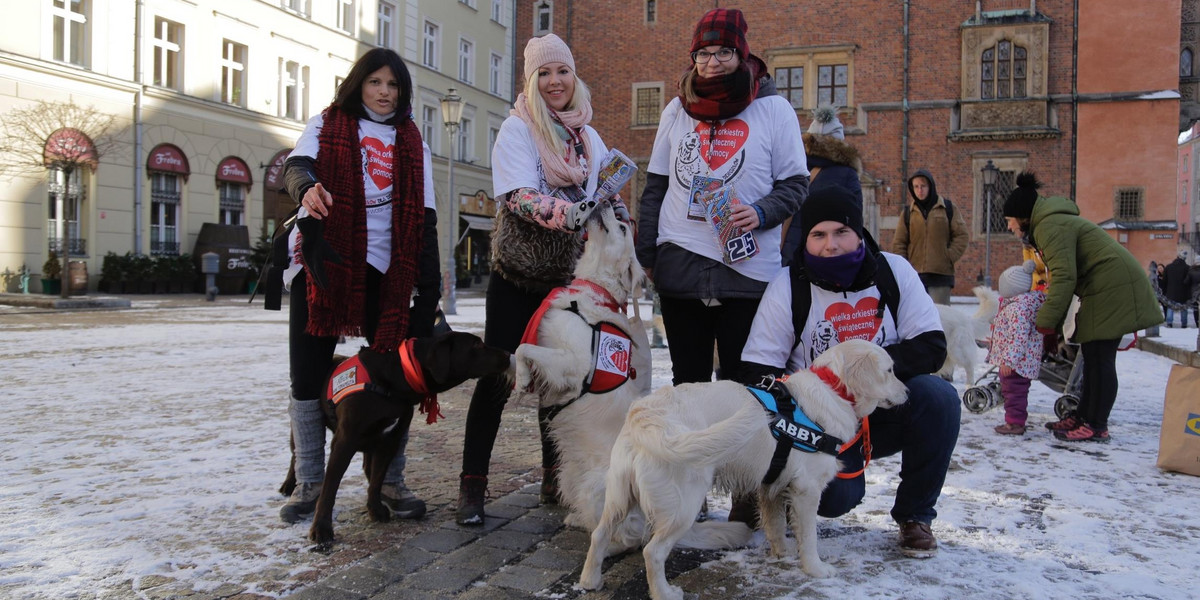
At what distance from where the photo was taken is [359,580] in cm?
269

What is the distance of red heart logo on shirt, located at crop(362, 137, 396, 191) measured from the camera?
340 cm

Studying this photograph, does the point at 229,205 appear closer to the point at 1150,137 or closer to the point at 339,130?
the point at 339,130

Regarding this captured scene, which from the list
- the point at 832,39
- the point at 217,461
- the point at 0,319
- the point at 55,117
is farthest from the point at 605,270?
the point at 832,39

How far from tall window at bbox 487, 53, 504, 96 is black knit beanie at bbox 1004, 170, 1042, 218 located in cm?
3027

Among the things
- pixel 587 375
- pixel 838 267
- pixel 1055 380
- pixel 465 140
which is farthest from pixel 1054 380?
pixel 465 140

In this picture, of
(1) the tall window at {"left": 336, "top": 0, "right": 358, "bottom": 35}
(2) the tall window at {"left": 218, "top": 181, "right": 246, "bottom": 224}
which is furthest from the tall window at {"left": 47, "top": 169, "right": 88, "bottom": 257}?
(1) the tall window at {"left": 336, "top": 0, "right": 358, "bottom": 35}

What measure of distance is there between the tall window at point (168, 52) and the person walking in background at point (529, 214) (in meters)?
21.5

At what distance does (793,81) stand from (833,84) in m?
1.44

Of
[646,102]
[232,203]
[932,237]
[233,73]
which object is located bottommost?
[932,237]

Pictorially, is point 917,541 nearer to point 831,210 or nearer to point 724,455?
point 724,455

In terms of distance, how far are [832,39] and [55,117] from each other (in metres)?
24.1

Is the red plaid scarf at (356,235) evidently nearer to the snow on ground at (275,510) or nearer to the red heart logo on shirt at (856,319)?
the snow on ground at (275,510)

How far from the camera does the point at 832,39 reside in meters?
29.0

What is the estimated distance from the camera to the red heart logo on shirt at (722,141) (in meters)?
3.40
